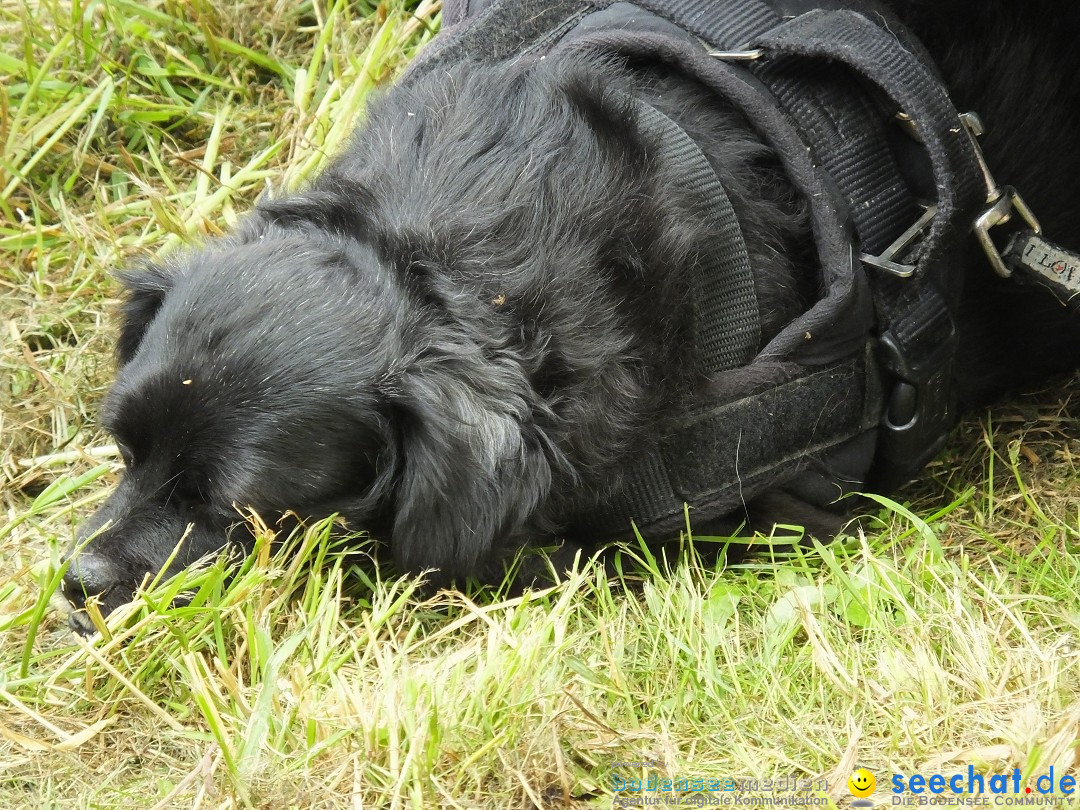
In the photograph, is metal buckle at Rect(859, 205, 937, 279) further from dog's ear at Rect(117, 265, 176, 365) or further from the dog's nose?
the dog's nose

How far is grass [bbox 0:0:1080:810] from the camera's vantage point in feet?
5.46

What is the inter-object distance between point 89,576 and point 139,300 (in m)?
0.58

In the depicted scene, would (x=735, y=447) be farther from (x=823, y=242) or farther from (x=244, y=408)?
(x=244, y=408)

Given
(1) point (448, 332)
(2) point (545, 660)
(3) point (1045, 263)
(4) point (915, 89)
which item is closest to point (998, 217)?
(3) point (1045, 263)

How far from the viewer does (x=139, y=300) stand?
2.22 meters

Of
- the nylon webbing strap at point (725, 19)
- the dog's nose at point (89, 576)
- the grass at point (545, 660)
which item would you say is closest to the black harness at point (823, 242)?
the nylon webbing strap at point (725, 19)

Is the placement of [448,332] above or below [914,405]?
above

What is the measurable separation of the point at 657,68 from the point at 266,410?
3.19 ft

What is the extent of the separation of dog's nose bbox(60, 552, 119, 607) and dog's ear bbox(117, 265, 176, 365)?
1.47ft

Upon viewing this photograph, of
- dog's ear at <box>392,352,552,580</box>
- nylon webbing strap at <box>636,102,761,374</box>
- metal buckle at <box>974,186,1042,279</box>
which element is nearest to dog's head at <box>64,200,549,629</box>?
dog's ear at <box>392,352,552,580</box>

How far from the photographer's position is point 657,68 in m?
2.13

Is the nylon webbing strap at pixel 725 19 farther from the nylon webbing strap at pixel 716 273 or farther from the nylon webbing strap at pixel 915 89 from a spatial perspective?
the nylon webbing strap at pixel 716 273

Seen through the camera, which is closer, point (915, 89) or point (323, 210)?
point (915, 89)

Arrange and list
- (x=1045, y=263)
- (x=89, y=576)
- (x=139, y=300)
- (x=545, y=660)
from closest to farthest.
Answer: (x=545, y=660)
(x=89, y=576)
(x=1045, y=263)
(x=139, y=300)
